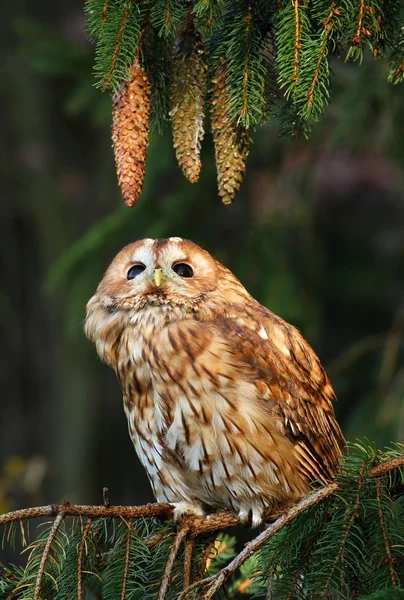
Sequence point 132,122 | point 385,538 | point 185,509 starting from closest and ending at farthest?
point 385,538 → point 132,122 → point 185,509

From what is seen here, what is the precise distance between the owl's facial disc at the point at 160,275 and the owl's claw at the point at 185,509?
572 mm

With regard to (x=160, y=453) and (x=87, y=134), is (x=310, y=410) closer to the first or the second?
(x=160, y=453)

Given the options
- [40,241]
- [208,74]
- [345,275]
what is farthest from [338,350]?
[208,74]

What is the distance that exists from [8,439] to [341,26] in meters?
6.26

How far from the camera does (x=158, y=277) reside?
250 centimetres

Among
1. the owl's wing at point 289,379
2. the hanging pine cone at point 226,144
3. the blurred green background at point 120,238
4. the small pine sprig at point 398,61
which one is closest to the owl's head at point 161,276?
the owl's wing at point 289,379

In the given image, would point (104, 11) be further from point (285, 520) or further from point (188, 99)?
point (285, 520)

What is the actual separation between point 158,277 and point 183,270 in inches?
5.8

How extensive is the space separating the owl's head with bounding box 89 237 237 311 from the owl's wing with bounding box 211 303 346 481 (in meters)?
0.14

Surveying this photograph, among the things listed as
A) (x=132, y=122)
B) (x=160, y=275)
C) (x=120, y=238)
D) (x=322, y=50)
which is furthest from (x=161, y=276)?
(x=120, y=238)

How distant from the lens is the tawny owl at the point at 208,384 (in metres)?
2.40

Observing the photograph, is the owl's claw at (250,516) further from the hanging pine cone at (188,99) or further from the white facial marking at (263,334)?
the hanging pine cone at (188,99)

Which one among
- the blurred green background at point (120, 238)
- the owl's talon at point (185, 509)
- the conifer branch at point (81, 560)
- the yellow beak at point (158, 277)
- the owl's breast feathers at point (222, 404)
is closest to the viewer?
the conifer branch at point (81, 560)

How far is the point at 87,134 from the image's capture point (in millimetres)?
8086
